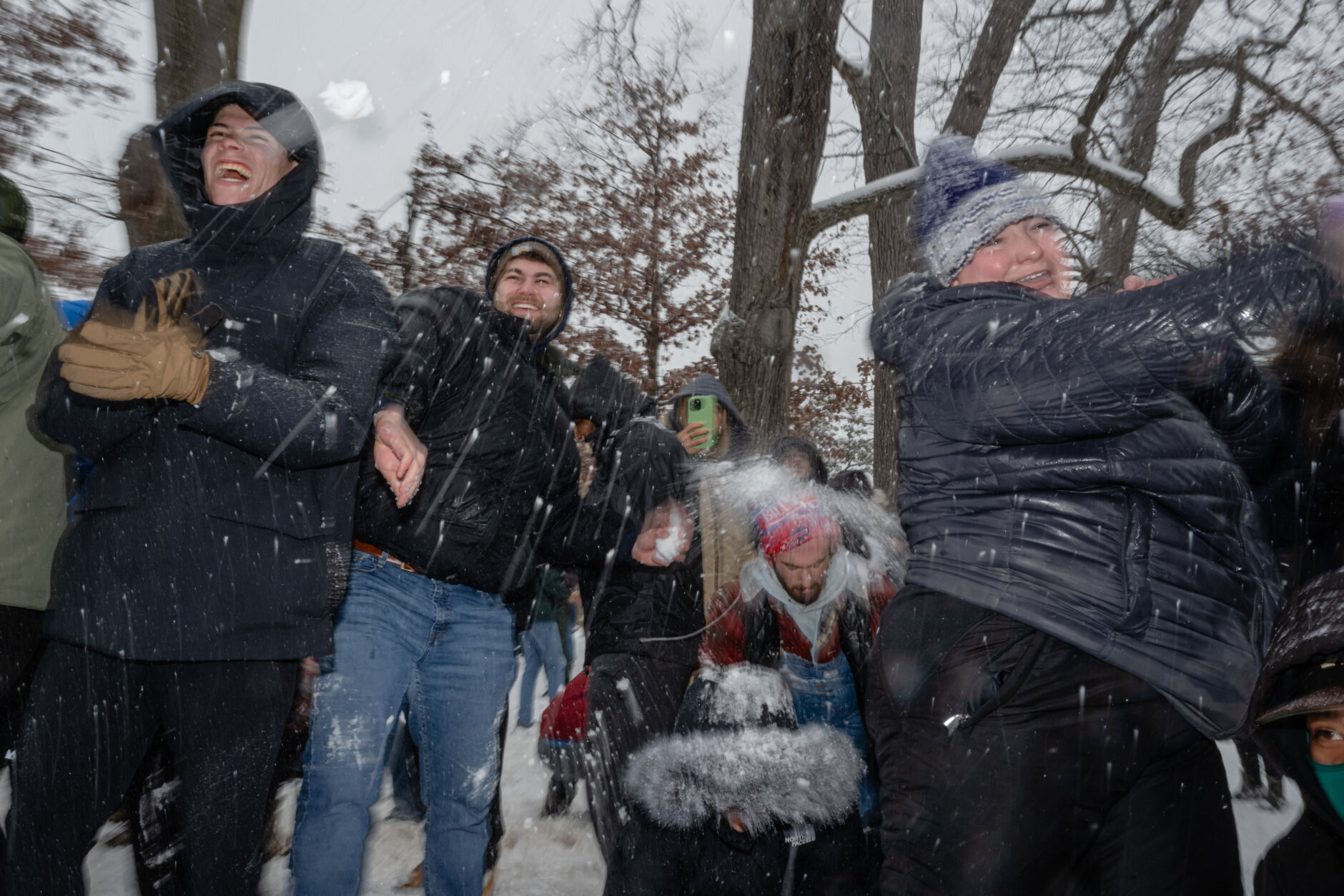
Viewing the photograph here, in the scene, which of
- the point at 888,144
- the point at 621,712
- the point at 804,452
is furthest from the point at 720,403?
the point at 888,144

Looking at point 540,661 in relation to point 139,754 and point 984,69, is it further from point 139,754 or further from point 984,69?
point 984,69

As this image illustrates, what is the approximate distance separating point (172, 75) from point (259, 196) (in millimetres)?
2832

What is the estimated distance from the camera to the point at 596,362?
292 centimetres

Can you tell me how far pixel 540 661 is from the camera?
194 inches

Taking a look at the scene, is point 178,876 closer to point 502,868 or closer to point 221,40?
point 502,868

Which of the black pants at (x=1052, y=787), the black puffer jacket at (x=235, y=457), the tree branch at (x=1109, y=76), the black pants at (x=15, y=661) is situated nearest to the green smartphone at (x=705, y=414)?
the black puffer jacket at (x=235, y=457)

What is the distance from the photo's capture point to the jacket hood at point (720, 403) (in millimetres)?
3797

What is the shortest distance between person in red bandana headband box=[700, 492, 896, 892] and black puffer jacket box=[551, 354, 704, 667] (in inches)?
5.2

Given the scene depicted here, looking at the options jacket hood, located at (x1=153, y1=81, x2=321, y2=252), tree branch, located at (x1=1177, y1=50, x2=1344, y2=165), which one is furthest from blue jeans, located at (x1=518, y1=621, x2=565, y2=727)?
tree branch, located at (x1=1177, y1=50, x2=1344, y2=165)

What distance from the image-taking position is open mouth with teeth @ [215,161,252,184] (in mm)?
1852

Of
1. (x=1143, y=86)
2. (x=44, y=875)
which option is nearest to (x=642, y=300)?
(x=1143, y=86)

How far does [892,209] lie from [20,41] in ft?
22.3

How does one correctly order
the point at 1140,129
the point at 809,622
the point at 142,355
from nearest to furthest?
the point at 142,355 < the point at 809,622 < the point at 1140,129

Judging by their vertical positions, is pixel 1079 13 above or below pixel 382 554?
above
